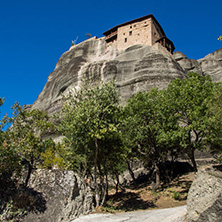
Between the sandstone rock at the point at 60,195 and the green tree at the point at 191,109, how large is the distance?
885cm

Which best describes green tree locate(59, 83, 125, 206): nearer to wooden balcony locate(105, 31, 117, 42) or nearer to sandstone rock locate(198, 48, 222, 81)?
sandstone rock locate(198, 48, 222, 81)

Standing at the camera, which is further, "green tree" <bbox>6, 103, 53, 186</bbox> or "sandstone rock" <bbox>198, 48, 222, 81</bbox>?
"sandstone rock" <bbox>198, 48, 222, 81</bbox>

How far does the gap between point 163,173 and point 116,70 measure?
1040 inches

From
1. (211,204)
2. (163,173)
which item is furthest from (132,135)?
(211,204)

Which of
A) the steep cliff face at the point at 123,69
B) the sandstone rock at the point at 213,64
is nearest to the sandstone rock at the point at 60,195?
the steep cliff face at the point at 123,69

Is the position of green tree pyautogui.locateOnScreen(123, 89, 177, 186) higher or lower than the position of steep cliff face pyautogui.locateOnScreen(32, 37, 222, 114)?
lower

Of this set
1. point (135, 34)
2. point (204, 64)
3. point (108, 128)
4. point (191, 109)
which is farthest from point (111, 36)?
point (108, 128)

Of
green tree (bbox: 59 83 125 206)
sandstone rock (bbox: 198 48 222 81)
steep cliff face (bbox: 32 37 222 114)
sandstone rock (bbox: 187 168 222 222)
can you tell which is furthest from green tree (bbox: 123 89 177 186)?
sandstone rock (bbox: 198 48 222 81)

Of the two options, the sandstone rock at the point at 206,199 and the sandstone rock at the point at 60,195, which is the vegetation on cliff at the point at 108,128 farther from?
the sandstone rock at the point at 206,199

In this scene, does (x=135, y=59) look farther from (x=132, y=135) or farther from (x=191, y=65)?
(x=132, y=135)

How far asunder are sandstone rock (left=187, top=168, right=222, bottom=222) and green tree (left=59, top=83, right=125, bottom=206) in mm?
5681

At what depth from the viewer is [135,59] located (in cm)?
4556

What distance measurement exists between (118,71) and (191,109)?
29.1 m

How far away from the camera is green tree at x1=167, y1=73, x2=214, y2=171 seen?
1609 cm
